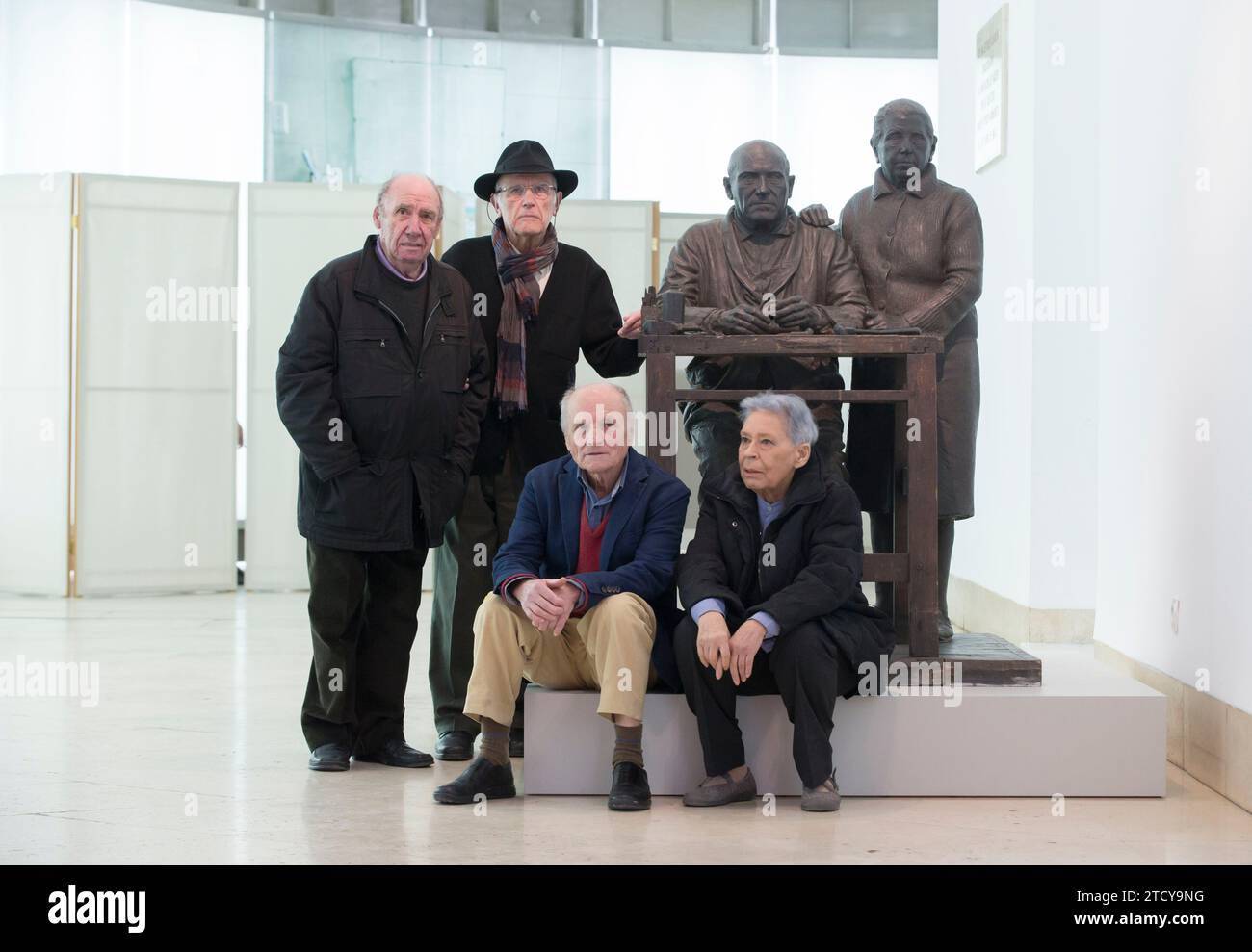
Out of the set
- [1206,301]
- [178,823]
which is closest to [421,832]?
[178,823]

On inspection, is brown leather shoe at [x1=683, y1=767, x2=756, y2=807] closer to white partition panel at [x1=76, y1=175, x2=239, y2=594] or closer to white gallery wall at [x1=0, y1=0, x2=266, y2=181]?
white partition panel at [x1=76, y1=175, x2=239, y2=594]

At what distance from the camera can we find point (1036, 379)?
680 cm

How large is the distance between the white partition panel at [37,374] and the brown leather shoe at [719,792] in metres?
5.63

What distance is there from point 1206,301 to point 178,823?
3.18 m

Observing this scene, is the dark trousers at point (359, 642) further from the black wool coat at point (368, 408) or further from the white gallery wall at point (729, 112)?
Answer: the white gallery wall at point (729, 112)

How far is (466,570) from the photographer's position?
181 inches

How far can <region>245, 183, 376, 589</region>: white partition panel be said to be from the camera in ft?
29.2

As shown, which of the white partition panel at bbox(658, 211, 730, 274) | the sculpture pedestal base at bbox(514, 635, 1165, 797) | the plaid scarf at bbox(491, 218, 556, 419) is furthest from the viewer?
the white partition panel at bbox(658, 211, 730, 274)

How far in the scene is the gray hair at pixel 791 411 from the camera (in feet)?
13.2

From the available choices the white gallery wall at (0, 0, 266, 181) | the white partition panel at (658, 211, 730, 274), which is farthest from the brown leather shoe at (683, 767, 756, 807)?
the white gallery wall at (0, 0, 266, 181)

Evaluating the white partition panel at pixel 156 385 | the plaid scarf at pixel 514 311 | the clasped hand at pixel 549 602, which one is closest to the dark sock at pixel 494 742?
the clasped hand at pixel 549 602

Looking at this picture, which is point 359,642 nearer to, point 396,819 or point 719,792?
point 396,819

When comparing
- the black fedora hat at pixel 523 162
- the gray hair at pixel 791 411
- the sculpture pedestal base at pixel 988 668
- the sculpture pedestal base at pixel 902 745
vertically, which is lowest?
the sculpture pedestal base at pixel 902 745

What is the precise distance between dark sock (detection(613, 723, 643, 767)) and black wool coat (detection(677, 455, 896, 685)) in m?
0.35
